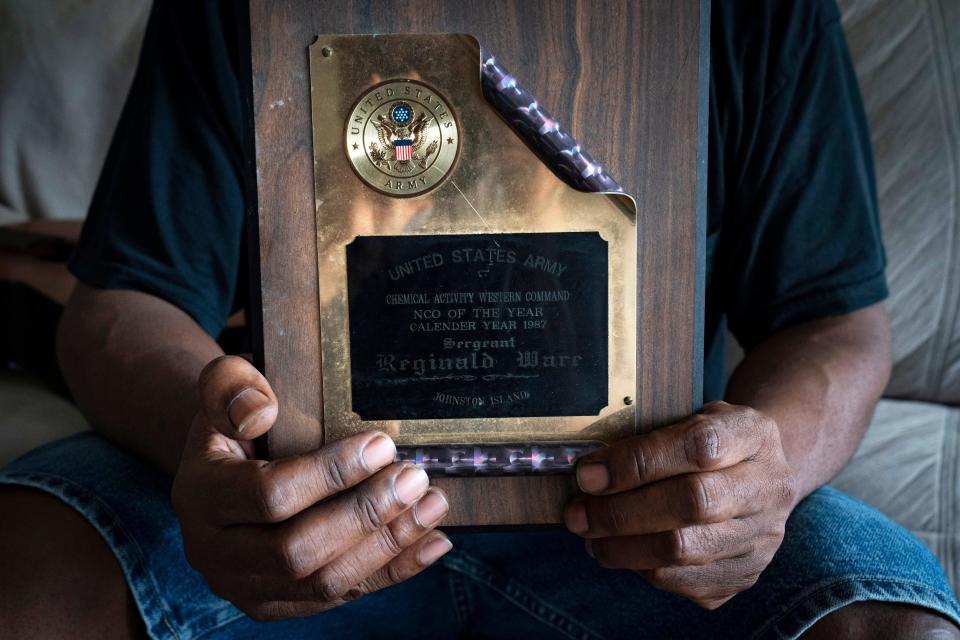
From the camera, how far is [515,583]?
76 centimetres

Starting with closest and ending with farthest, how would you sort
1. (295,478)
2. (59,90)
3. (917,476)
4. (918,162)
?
(295,478), (917,476), (918,162), (59,90)

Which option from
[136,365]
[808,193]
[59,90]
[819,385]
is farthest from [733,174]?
[59,90]

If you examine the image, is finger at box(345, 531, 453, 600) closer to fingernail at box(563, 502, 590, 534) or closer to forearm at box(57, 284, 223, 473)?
fingernail at box(563, 502, 590, 534)

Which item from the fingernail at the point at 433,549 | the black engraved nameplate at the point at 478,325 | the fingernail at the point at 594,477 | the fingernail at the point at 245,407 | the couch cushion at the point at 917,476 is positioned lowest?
the couch cushion at the point at 917,476

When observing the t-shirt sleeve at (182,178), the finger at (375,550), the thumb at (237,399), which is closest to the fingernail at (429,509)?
the finger at (375,550)

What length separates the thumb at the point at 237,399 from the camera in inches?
20.8

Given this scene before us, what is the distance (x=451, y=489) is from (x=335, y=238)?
0.18m

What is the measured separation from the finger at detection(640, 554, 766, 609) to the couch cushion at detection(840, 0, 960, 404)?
679mm

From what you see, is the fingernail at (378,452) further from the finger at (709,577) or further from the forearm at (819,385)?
the forearm at (819,385)

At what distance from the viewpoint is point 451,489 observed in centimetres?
57

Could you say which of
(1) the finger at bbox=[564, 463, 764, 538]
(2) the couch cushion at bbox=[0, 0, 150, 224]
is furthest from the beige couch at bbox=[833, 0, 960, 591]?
(2) the couch cushion at bbox=[0, 0, 150, 224]

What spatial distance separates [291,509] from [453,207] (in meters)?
0.21

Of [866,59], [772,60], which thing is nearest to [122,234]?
[772,60]

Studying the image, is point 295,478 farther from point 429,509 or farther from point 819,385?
point 819,385
